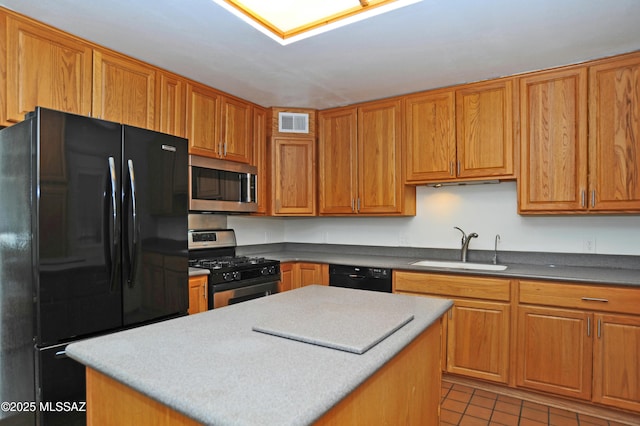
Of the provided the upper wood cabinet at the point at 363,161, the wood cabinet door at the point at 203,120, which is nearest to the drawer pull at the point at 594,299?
the upper wood cabinet at the point at 363,161

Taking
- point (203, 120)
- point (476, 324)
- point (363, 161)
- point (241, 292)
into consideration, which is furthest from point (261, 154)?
point (476, 324)

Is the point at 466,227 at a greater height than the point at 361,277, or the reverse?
the point at 466,227

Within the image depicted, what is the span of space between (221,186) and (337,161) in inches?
44.7

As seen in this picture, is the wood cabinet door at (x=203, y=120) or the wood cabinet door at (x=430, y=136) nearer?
the wood cabinet door at (x=203, y=120)

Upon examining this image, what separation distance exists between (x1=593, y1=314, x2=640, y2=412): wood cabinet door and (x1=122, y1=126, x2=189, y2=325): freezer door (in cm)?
261

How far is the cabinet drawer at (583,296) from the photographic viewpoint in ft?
7.50

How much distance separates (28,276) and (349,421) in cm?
169

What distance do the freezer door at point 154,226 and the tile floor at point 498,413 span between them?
1.86 metres

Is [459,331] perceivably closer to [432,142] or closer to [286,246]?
[432,142]

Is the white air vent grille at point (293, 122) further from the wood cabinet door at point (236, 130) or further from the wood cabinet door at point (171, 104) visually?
the wood cabinet door at point (171, 104)

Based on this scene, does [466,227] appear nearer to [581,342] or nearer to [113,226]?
[581,342]

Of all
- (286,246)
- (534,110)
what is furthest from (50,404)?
(534,110)

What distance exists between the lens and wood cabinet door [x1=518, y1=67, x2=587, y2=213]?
265cm

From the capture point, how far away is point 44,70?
2.17 meters
